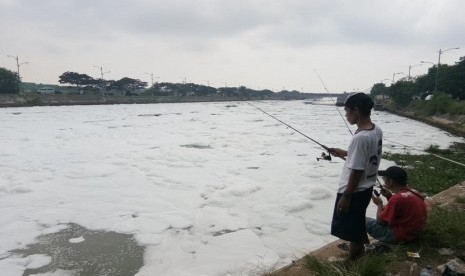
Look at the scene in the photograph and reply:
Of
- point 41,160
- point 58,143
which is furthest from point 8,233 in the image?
point 58,143

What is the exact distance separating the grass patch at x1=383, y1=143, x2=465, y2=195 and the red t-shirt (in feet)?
14.5

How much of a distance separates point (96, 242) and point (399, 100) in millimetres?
58453

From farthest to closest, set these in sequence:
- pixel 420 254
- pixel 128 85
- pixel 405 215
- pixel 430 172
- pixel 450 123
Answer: pixel 128 85 < pixel 450 123 < pixel 430 172 < pixel 405 215 < pixel 420 254


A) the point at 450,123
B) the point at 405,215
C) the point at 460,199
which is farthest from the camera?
the point at 450,123

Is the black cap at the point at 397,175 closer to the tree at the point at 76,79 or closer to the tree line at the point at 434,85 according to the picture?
the tree line at the point at 434,85

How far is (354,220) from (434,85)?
170 ft

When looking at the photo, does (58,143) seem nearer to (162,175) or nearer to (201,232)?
(162,175)

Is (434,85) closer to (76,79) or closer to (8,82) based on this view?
(8,82)

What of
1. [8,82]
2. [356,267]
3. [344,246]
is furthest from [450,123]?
[8,82]

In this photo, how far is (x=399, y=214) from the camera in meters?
3.90

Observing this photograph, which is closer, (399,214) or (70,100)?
(399,214)

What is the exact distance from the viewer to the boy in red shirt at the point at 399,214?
12.5 feet

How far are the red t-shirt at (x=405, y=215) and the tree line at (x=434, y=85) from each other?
35.8 meters

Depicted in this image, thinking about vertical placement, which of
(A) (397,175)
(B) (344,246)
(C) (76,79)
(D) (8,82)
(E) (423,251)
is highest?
(C) (76,79)
